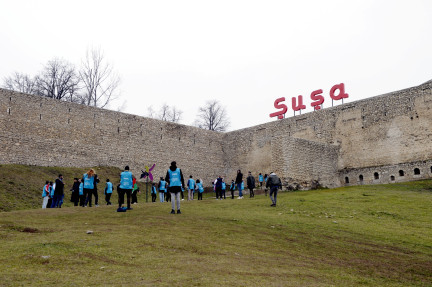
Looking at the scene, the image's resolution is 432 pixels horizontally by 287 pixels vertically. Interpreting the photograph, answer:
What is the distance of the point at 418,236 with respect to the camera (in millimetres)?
9859

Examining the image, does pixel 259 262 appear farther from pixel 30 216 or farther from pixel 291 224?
pixel 30 216

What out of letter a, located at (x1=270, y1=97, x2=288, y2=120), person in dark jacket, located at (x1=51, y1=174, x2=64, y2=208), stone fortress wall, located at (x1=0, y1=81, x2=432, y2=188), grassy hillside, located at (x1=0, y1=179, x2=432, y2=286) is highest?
letter a, located at (x1=270, y1=97, x2=288, y2=120)

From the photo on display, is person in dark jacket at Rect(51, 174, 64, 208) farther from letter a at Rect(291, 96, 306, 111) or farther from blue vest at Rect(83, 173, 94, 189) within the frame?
letter a at Rect(291, 96, 306, 111)

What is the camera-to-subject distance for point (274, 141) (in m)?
27.9

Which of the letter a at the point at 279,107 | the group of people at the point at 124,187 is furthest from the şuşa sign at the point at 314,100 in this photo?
the group of people at the point at 124,187

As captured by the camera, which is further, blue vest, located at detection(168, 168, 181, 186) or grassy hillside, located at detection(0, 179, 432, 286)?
blue vest, located at detection(168, 168, 181, 186)

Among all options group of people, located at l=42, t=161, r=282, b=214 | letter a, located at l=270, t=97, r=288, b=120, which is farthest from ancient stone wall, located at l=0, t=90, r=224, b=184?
group of people, located at l=42, t=161, r=282, b=214

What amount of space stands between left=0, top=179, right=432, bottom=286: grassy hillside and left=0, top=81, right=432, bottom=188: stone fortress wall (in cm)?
1592

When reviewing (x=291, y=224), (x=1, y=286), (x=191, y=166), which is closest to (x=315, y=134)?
(x=191, y=166)

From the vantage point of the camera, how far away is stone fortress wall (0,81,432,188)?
2616cm

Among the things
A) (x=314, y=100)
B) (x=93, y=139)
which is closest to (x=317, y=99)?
(x=314, y=100)

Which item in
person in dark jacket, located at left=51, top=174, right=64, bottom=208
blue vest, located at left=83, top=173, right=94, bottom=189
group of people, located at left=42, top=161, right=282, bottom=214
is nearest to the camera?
group of people, located at left=42, top=161, right=282, bottom=214

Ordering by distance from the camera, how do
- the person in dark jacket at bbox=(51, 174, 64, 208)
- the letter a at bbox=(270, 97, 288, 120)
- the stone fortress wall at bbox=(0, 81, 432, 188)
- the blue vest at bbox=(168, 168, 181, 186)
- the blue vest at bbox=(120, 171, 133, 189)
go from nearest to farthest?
the blue vest at bbox=(168, 168, 181, 186) < the blue vest at bbox=(120, 171, 133, 189) < the person in dark jacket at bbox=(51, 174, 64, 208) < the stone fortress wall at bbox=(0, 81, 432, 188) < the letter a at bbox=(270, 97, 288, 120)

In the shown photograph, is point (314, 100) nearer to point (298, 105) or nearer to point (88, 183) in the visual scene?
point (298, 105)
